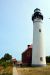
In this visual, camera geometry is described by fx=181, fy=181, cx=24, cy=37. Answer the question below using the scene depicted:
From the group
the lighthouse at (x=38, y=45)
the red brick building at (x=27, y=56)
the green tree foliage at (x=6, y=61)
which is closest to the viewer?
the green tree foliage at (x=6, y=61)

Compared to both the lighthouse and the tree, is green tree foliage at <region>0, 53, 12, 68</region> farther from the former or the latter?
the lighthouse

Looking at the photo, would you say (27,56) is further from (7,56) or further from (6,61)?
(7,56)

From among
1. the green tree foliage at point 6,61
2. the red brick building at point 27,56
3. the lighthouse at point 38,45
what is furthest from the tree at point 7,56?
the lighthouse at point 38,45

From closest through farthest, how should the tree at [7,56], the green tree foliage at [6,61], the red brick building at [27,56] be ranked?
the green tree foliage at [6,61], the red brick building at [27,56], the tree at [7,56]

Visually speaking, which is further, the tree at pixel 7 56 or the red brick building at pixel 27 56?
the tree at pixel 7 56

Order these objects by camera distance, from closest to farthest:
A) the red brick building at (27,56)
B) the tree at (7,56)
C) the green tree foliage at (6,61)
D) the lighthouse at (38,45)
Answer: the green tree foliage at (6,61), the lighthouse at (38,45), the red brick building at (27,56), the tree at (7,56)

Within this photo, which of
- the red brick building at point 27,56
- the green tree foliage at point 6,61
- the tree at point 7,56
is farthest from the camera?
the tree at point 7,56

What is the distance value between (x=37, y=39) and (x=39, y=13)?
5661 millimetres

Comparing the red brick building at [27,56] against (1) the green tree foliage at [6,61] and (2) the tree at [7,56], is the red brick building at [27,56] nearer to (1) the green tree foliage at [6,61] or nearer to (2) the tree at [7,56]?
(1) the green tree foliage at [6,61]

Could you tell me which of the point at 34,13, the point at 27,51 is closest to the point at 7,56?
the point at 27,51

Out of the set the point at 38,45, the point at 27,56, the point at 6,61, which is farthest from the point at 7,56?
the point at 38,45

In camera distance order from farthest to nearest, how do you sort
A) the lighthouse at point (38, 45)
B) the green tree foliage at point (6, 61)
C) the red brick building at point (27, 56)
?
the red brick building at point (27, 56)
the lighthouse at point (38, 45)
the green tree foliage at point (6, 61)

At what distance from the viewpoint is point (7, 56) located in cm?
6462

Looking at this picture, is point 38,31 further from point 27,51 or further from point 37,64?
point 27,51
